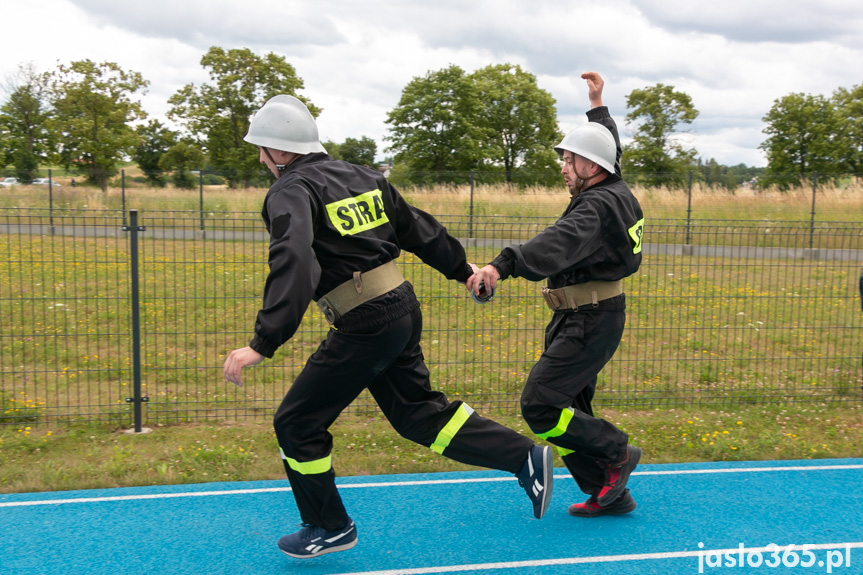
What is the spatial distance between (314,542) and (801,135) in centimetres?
5117

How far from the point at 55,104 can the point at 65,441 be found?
125 ft

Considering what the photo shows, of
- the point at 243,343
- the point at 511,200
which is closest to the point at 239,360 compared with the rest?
the point at 243,343

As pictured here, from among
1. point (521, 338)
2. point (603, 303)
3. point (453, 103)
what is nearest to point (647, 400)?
point (521, 338)

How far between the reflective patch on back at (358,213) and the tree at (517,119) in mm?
52538

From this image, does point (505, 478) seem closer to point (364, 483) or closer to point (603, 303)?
point (364, 483)

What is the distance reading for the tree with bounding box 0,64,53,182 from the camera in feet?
117

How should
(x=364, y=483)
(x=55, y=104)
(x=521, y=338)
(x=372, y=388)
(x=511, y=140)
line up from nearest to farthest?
(x=372, y=388) < (x=364, y=483) < (x=521, y=338) < (x=55, y=104) < (x=511, y=140)

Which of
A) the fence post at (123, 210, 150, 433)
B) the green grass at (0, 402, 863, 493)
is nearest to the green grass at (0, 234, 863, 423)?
the fence post at (123, 210, 150, 433)

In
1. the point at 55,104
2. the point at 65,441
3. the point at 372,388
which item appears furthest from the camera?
the point at 55,104

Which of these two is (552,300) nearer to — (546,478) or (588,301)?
(588,301)

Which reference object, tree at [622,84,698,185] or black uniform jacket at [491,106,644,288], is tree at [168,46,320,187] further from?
black uniform jacket at [491,106,644,288]

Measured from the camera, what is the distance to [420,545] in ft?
14.6

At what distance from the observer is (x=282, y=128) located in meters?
3.88

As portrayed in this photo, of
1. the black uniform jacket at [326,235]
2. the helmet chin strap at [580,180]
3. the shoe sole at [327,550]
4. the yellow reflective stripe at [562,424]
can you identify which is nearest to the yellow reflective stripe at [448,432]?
the yellow reflective stripe at [562,424]
